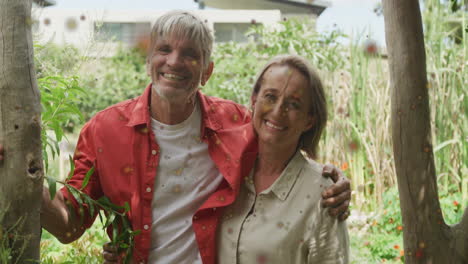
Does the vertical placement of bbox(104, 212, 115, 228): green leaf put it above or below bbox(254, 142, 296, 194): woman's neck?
below

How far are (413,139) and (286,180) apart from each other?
77cm

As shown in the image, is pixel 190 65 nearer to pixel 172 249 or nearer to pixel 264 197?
pixel 264 197

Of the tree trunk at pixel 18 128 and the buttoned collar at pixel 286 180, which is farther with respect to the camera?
the buttoned collar at pixel 286 180

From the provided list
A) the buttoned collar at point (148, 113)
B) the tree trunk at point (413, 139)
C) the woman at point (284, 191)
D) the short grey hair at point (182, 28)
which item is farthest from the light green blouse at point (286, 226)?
the tree trunk at point (413, 139)

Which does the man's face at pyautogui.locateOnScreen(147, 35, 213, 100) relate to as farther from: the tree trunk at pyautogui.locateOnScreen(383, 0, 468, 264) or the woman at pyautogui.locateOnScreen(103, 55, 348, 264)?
the tree trunk at pyautogui.locateOnScreen(383, 0, 468, 264)

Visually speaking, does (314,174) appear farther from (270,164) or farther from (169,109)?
(169,109)

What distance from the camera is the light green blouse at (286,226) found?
1515mm

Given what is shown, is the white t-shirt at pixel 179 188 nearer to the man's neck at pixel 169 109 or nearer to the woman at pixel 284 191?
the man's neck at pixel 169 109

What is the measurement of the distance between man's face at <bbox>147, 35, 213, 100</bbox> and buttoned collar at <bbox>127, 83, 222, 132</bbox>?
8 centimetres

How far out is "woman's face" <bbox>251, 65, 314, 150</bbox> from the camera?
1546 mm

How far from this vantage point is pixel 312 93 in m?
1.58

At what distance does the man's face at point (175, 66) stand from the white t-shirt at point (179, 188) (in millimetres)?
126
